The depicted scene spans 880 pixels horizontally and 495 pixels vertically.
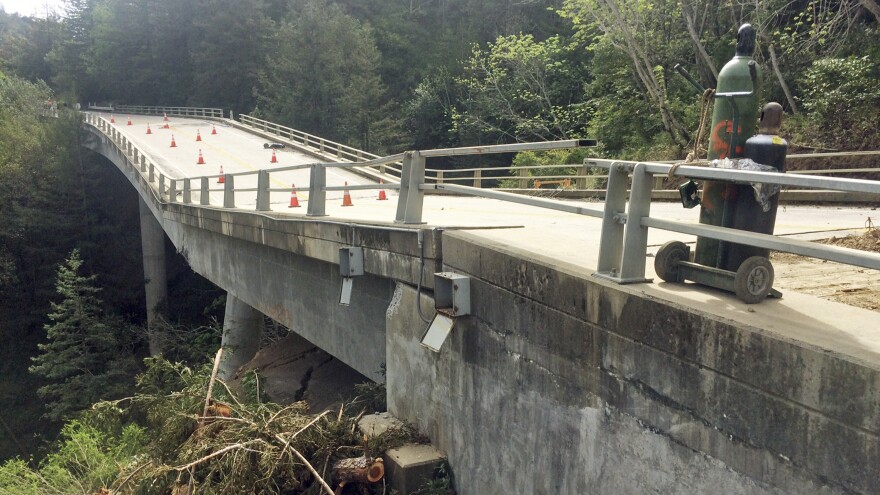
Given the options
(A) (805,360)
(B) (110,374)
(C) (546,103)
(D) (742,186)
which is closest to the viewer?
(A) (805,360)

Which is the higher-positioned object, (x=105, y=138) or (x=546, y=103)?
(x=546, y=103)

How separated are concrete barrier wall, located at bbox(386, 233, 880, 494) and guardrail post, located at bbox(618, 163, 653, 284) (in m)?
0.19

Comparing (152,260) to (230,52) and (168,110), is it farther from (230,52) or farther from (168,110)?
(230,52)

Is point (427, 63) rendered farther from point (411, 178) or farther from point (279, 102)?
point (411, 178)

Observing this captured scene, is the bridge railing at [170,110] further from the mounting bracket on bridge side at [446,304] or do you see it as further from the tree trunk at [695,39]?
the mounting bracket on bridge side at [446,304]

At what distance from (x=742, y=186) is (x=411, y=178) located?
3742 millimetres

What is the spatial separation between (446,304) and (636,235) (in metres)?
2.06

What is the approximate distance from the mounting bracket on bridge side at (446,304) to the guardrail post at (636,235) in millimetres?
1768

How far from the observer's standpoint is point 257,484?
Result: 18.8ft

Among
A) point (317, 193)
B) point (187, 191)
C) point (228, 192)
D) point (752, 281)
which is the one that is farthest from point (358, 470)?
point (187, 191)

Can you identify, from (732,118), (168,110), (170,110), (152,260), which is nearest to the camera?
(732,118)

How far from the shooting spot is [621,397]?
3926 mm

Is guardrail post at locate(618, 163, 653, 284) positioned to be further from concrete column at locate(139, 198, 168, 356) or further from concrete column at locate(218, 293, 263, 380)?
concrete column at locate(139, 198, 168, 356)

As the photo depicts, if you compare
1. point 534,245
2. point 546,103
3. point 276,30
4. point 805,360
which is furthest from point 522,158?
point 276,30
